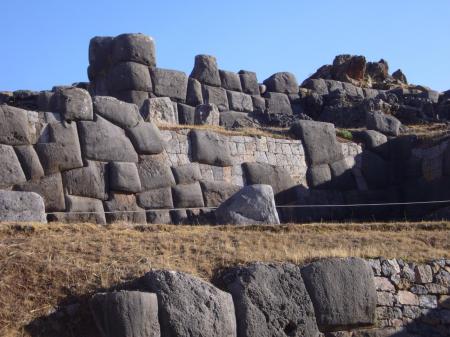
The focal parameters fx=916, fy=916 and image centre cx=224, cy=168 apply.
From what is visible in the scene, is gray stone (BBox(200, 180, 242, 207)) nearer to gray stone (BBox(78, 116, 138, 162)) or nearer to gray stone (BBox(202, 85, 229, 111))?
gray stone (BBox(78, 116, 138, 162))

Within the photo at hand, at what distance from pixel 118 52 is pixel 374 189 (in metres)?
8.16

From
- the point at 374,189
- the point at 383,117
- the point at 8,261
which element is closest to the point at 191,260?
the point at 8,261

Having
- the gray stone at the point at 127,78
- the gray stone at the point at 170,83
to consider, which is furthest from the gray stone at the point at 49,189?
the gray stone at the point at 170,83

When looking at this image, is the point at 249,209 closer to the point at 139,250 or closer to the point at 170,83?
the point at 139,250

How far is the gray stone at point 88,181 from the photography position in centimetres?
1825

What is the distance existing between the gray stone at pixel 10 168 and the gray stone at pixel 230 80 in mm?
12364

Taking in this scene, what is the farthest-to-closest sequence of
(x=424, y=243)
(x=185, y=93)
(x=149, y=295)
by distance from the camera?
(x=185, y=93) < (x=424, y=243) < (x=149, y=295)

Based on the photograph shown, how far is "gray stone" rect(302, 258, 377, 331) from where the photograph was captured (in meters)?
12.3

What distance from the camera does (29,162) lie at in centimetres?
1781

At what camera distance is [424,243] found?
15.0 m

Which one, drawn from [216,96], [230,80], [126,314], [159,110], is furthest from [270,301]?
[230,80]

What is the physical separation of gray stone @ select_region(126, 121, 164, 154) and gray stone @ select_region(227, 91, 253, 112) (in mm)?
8687

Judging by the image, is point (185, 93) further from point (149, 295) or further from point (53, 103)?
point (149, 295)

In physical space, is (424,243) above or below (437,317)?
above
